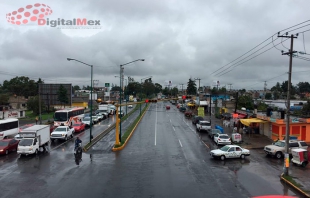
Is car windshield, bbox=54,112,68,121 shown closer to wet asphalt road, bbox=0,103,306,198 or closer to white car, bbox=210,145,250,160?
wet asphalt road, bbox=0,103,306,198

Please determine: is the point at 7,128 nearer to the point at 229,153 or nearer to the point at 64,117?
the point at 64,117

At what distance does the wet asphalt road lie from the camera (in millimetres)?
15797

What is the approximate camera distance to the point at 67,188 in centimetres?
1617

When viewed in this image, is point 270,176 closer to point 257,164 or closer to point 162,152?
point 257,164

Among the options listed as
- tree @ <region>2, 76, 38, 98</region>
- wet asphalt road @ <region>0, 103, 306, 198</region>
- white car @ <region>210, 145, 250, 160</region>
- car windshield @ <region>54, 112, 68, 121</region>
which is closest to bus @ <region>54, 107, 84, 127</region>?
car windshield @ <region>54, 112, 68, 121</region>

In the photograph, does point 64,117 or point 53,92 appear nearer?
point 64,117

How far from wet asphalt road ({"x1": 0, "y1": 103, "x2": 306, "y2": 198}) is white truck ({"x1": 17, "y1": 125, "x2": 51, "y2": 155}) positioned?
0.70 m

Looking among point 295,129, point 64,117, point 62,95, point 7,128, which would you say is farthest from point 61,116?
point 62,95

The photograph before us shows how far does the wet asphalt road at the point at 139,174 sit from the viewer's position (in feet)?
51.8

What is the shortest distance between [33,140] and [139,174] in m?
11.9

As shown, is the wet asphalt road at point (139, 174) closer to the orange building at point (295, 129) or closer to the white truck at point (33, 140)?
the white truck at point (33, 140)

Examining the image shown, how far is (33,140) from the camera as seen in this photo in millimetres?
25922

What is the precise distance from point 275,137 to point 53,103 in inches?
2777

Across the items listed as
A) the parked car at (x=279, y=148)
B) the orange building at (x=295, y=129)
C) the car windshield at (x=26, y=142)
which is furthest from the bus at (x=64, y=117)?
the parked car at (x=279, y=148)
